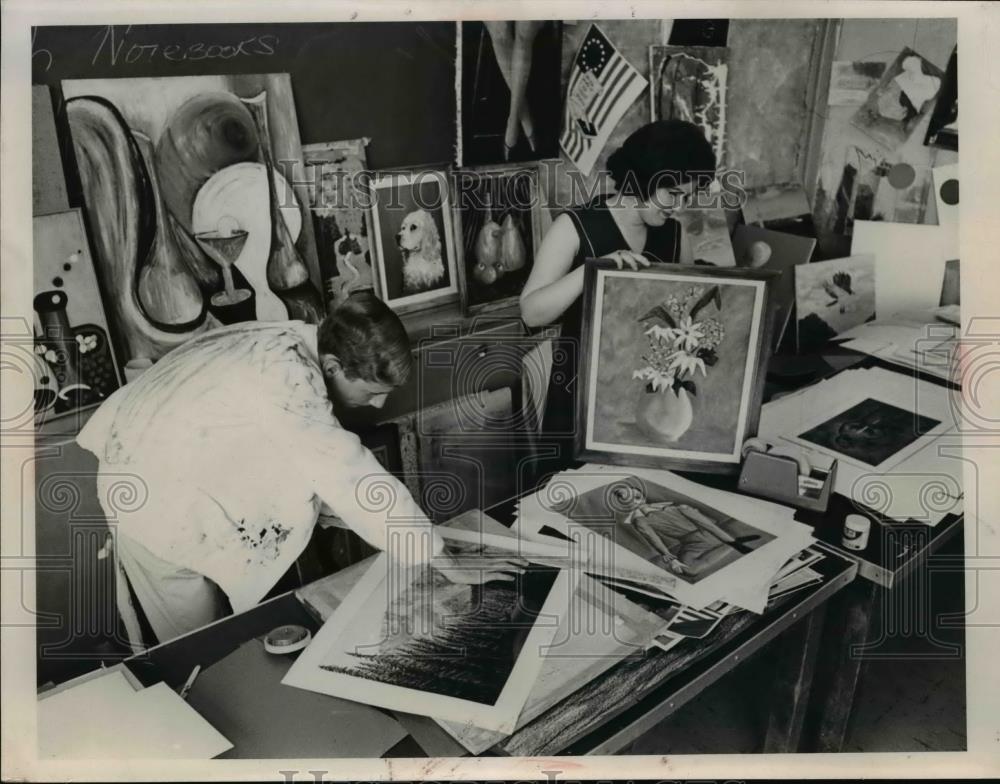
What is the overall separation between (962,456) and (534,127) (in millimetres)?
893

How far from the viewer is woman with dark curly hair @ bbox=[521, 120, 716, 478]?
4.80 ft

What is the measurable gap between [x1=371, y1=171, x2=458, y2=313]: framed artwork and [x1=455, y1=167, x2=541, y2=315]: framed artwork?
23 millimetres

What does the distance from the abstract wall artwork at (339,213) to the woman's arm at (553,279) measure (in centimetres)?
27

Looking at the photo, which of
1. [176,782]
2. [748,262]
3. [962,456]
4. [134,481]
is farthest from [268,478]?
[962,456]

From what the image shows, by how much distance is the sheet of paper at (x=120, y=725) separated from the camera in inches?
53.9

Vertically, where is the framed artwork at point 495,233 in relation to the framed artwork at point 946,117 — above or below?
below

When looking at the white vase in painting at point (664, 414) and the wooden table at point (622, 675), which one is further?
the white vase in painting at point (664, 414)

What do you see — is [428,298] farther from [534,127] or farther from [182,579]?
[182,579]

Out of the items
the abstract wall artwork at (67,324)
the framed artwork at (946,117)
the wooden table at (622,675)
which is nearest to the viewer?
the wooden table at (622,675)

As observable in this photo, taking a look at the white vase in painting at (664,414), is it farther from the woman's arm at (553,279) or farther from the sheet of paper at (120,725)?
the sheet of paper at (120,725)

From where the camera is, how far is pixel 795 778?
1.48 meters

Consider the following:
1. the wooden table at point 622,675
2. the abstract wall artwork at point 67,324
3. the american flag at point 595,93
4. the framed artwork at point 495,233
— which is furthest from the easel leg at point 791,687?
the abstract wall artwork at point 67,324

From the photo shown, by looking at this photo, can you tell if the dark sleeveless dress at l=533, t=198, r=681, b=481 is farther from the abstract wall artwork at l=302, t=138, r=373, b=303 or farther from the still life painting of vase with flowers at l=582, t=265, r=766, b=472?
the abstract wall artwork at l=302, t=138, r=373, b=303

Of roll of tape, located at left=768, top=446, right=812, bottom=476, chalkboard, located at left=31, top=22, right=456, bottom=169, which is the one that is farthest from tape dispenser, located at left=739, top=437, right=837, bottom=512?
chalkboard, located at left=31, top=22, right=456, bottom=169
